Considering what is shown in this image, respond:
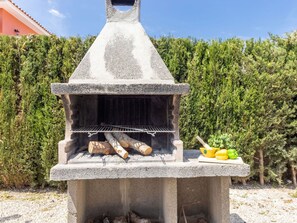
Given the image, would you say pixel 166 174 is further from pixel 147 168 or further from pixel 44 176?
pixel 44 176

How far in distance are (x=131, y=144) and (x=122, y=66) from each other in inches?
42.7

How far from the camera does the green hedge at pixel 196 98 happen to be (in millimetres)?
4730

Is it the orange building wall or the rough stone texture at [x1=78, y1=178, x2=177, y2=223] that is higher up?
the orange building wall

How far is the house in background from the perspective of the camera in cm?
700

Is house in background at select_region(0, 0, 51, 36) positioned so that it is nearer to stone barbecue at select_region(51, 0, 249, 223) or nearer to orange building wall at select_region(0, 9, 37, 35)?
orange building wall at select_region(0, 9, 37, 35)

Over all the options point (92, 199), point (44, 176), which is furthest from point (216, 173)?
point (44, 176)

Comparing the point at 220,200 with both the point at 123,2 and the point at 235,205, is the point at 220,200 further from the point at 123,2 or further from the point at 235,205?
the point at 123,2

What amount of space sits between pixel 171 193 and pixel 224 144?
97cm

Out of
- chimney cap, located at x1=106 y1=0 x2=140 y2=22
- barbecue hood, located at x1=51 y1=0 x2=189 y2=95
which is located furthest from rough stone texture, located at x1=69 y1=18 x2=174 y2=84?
chimney cap, located at x1=106 y1=0 x2=140 y2=22

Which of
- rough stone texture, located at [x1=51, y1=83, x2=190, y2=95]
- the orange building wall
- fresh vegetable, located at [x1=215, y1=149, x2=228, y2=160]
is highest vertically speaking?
the orange building wall

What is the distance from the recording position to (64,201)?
4453mm

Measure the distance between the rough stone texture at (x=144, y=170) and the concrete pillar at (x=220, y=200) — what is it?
11.6 inches

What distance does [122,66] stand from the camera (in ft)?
9.22

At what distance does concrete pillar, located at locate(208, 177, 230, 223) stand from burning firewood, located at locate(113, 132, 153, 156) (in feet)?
3.31
